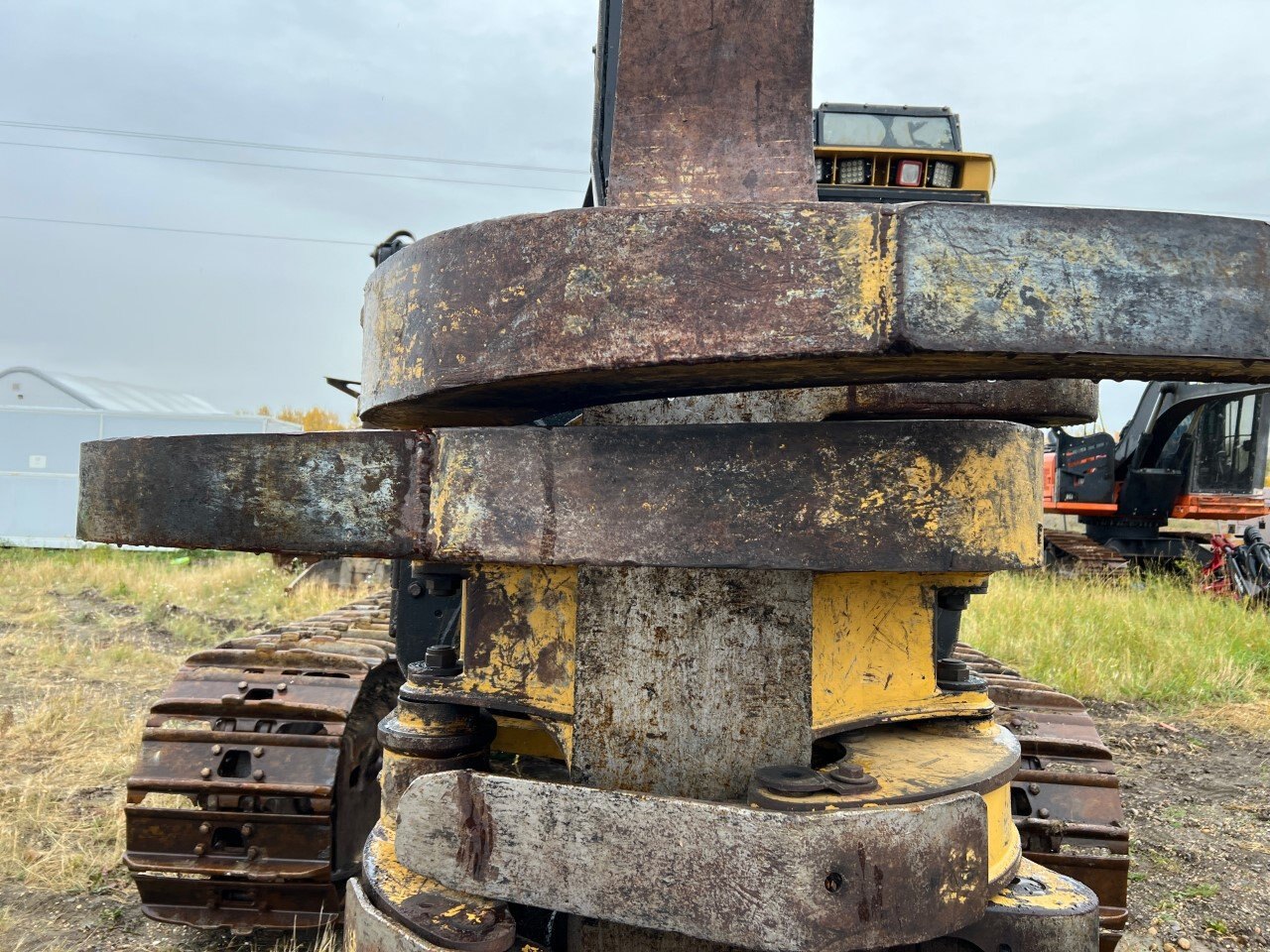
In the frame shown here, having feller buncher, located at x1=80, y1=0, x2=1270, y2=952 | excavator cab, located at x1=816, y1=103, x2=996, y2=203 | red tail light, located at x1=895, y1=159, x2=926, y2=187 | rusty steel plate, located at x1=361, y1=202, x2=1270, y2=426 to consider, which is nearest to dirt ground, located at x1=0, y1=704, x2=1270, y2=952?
feller buncher, located at x1=80, y1=0, x2=1270, y2=952

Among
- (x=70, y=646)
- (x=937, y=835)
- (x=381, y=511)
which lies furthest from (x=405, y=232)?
(x=70, y=646)

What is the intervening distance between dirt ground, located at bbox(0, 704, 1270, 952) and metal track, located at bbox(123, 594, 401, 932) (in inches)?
8.2

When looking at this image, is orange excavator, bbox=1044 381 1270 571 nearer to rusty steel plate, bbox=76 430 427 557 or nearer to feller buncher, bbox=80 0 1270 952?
feller buncher, bbox=80 0 1270 952

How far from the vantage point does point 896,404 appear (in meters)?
1.72

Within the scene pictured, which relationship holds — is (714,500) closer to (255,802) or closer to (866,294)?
(866,294)

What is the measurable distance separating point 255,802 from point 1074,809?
7.39 ft

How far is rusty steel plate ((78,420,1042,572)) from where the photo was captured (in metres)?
1.42

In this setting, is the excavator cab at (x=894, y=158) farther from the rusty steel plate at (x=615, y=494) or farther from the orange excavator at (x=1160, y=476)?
the orange excavator at (x=1160, y=476)

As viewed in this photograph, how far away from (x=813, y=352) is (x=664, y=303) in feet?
0.63

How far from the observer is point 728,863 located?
1.42 metres

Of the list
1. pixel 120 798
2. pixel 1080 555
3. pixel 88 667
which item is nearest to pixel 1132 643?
pixel 1080 555

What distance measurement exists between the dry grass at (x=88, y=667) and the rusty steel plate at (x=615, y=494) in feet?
8.91

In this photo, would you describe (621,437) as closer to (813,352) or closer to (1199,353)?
(813,352)

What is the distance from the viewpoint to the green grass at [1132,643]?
660cm
